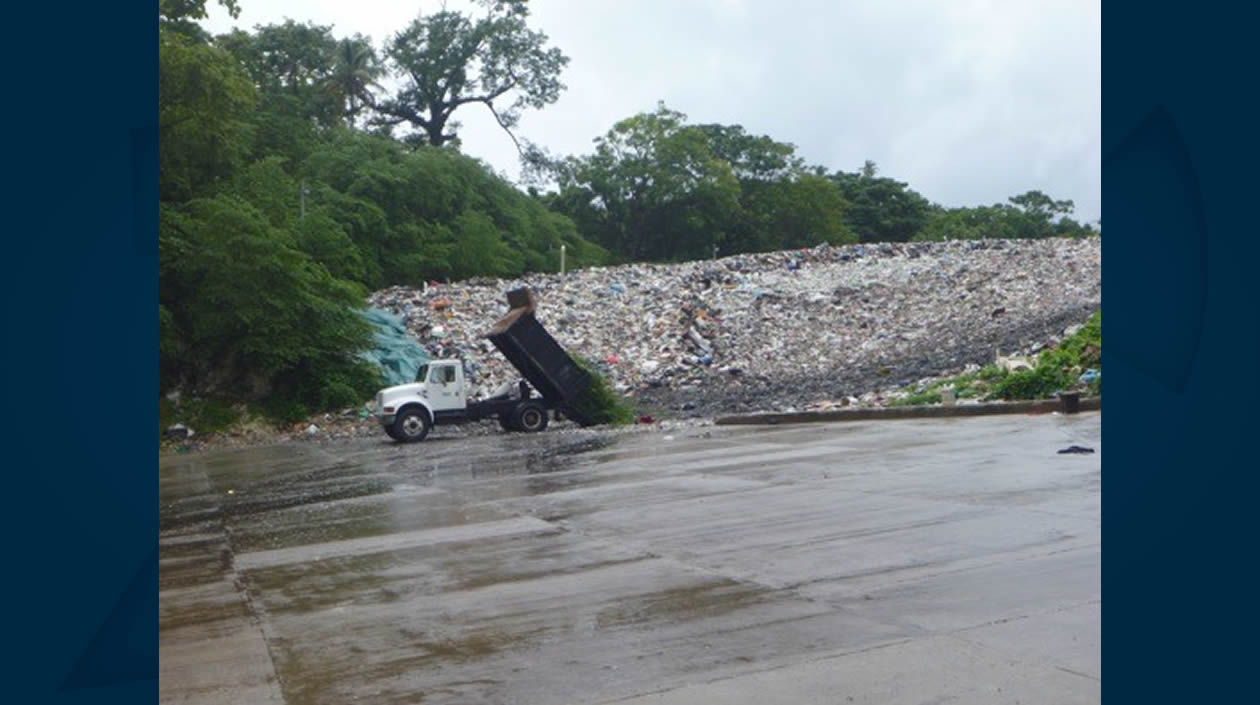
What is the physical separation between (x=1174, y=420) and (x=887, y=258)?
1308 inches

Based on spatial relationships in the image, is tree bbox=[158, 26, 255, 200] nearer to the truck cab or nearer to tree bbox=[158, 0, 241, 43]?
tree bbox=[158, 0, 241, 43]

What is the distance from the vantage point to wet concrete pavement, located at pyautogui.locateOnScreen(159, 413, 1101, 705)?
14.0 feet

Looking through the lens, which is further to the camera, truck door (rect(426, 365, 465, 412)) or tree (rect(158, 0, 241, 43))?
tree (rect(158, 0, 241, 43))

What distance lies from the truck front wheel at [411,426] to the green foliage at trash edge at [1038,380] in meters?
7.47

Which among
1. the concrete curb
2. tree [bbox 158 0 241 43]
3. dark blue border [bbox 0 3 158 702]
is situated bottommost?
the concrete curb

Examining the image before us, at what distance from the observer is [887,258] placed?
33.9 metres

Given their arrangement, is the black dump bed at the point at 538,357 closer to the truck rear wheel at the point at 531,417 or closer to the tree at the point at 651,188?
the truck rear wheel at the point at 531,417

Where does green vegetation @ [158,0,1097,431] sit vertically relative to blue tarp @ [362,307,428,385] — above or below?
above

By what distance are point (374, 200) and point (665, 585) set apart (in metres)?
28.4

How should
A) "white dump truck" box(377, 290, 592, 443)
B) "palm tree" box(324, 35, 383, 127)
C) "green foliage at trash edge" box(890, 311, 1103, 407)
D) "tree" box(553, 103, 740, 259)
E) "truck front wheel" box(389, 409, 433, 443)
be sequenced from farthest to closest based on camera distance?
"tree" box(553, 103, 740, 259), "palm tree" box(324, 35, 383, 127), "white dump truck" box(377, 290, 592, 443), "truck front wheel" box(389, 409, 433, 443), "green foliage at trash edge" box(890, 311, 1103, 407)

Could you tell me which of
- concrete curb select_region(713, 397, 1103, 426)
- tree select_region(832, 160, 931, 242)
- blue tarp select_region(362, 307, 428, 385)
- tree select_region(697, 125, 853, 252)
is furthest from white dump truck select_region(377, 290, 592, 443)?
tree select_region(832, 160, 931, 242)

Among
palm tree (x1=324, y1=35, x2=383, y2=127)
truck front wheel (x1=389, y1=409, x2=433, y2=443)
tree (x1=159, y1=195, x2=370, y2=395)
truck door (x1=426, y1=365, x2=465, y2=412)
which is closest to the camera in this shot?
truck front wheel (x1=389, y1=409, x2=433, y2=443)

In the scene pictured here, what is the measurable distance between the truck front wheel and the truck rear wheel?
1.49 metres

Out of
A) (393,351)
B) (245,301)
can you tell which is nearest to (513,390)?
(393,351)
